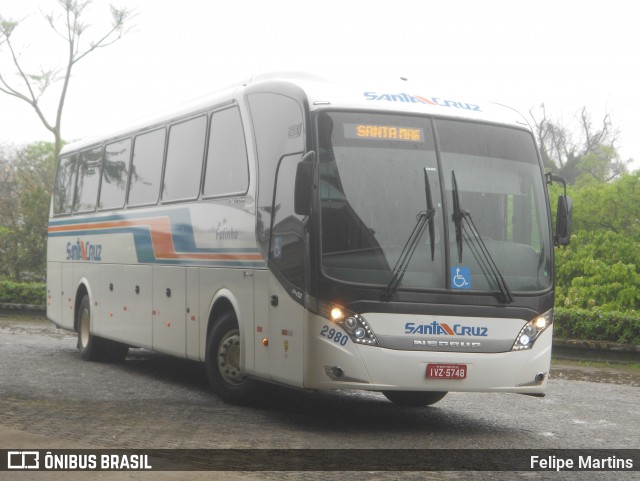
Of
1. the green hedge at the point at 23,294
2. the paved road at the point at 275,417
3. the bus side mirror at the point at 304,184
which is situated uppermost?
the bus side mirror at the point at 304,184

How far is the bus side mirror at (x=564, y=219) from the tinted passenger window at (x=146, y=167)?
18.4 feet

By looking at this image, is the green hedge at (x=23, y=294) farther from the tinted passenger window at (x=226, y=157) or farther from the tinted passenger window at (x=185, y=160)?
the tinted passenger window at (x=226, y=157)

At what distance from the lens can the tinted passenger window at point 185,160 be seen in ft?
44.8

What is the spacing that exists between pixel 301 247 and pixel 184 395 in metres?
3.49

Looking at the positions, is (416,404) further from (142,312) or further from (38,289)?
(38,289)

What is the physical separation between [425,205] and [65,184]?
10.6 m

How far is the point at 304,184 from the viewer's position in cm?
1036

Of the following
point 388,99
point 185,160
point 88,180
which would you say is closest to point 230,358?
point 185,160

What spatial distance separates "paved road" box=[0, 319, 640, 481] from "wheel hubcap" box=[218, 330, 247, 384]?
348 millimetres

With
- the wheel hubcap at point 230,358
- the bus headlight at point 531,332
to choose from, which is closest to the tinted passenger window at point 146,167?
the wheel hubcap at point 230,358

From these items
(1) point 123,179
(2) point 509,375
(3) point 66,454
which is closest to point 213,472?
(3) point 66,454

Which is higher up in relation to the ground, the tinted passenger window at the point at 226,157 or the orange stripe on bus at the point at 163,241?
the tinted passenger window at the point at 226,157

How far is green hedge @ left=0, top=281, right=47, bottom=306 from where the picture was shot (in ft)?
99.1

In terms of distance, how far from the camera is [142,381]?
1485cm
